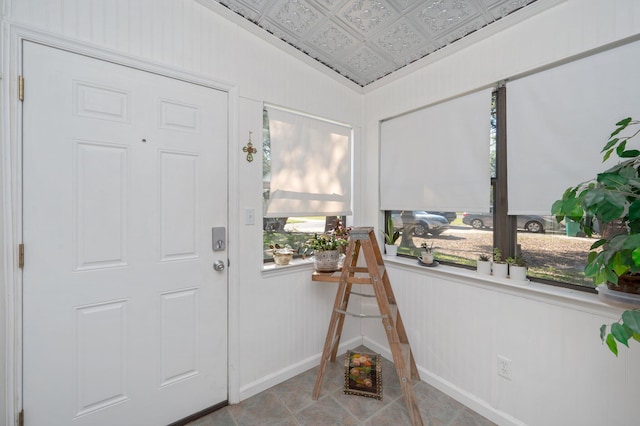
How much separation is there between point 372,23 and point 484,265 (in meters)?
1.81

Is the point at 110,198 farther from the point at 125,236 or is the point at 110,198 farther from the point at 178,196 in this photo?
the point at 178,196

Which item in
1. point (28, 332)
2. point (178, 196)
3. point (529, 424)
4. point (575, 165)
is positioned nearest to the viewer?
point (28, 332)

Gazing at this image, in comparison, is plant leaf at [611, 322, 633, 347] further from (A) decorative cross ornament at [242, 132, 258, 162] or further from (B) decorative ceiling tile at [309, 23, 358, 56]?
(B) decorative ceiling tile at [309, 23, 358, 56]

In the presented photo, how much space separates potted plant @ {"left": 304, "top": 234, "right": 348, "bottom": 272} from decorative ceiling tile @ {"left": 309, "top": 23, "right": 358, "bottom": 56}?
1500mm

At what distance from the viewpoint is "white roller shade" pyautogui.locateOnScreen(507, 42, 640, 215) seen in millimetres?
1322

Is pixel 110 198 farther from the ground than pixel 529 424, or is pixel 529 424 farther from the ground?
pixel 110 198

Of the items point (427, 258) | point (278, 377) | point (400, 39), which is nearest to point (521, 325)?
point (427, 258)

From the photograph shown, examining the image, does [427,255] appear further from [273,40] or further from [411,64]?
[273,40]

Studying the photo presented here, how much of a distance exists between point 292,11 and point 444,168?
5.05 ft

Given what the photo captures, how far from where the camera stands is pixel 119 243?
149 cm

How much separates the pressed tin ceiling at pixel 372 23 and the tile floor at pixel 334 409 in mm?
2549

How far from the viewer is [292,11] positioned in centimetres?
173

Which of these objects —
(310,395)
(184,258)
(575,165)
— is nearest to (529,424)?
(310,395)

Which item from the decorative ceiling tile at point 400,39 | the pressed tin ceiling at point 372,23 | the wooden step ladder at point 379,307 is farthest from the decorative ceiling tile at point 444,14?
the wooden step ladder at point 379,307
